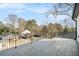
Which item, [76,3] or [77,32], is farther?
[77,32]

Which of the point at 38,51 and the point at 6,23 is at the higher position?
the point at 6,23

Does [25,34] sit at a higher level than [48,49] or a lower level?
higher

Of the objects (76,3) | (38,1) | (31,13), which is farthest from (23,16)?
(76,3)

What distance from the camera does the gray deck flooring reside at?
390 centimetres

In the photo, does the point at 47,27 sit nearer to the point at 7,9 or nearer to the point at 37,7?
the point at 37,7

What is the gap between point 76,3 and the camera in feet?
12.2

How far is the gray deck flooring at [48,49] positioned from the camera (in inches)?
153

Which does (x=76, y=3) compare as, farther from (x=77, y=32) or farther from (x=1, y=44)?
(x=1, y=44)

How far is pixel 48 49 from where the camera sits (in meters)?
3.94

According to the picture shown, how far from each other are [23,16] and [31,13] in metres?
0.16

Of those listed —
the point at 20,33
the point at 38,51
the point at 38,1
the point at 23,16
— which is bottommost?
the point at 38,51

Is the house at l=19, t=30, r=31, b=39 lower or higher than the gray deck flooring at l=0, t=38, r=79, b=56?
higher

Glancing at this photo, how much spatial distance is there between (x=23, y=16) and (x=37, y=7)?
317 mm

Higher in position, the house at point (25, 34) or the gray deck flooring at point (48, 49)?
the house at point (25, 34)
